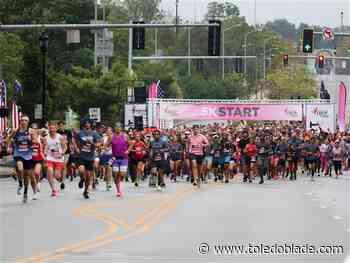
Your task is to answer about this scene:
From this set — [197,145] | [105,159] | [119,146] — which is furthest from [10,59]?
[119,146]

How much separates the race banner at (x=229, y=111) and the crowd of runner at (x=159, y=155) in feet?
22.8

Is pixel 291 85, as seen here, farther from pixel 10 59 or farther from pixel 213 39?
pixel 213 39

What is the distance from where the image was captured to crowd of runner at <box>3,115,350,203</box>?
2512 centimetres

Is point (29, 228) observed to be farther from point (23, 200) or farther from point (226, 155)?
point (226, 155)

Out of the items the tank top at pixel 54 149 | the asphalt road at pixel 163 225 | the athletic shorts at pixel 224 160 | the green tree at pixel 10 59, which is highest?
the green tree at pixel 10 59

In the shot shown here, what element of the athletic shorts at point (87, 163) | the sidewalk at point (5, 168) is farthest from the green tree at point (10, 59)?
the athletic shorts at point (87, 163)

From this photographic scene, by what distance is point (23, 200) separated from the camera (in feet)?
77.3

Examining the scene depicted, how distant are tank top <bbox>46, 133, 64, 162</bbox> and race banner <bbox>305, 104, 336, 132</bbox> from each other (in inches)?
1186

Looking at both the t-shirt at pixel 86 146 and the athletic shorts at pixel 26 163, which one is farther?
the t-shirt at pixel 86 146

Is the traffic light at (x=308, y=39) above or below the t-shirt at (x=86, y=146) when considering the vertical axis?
above

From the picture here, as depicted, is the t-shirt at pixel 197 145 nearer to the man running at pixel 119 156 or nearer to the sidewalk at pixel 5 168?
the man running at pixel 119 156

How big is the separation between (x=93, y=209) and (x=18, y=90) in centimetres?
2347

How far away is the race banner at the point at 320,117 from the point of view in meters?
55.2

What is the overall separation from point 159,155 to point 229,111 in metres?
27.1
